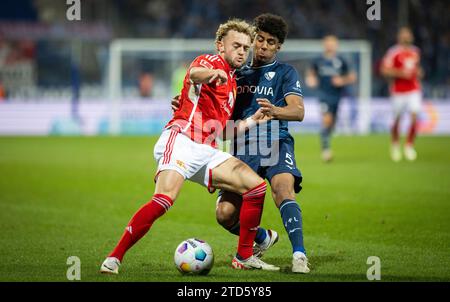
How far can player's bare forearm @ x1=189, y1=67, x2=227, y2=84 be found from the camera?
6141 millimetres

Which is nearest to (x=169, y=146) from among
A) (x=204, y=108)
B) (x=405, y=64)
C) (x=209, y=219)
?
(x=204, y=108)

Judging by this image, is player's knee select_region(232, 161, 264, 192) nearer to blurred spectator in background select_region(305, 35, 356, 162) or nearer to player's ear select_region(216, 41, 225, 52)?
player's ear select_region(216, 41, 225, 52)

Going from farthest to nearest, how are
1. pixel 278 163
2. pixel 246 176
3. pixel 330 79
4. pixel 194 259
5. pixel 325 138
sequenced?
1. pixel 330 79
2. pixel 325 138
3. pixel 278 163
4. pixel 246 176
5. pixel 194 259

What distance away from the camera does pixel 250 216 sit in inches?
262

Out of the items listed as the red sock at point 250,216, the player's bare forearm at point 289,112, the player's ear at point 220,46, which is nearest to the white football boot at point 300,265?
the red sock at point 250,216

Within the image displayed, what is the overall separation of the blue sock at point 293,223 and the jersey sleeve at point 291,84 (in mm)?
916

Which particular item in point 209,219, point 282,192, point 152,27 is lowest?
point 209,219

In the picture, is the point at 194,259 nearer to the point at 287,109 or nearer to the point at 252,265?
the point at 252,265

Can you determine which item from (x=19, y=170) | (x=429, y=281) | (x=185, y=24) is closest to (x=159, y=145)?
(x=429, y=281)

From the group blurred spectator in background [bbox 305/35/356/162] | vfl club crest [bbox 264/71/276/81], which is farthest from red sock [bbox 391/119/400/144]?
vfl club crest [bbox 264/71/276/81]

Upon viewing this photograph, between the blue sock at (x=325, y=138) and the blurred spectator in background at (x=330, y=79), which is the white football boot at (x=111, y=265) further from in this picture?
the blurred spectator in background at (x=330, y=79)

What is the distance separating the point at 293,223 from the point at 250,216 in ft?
1.15

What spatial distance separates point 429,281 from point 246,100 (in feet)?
7.27

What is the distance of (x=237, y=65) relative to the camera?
260 inches
